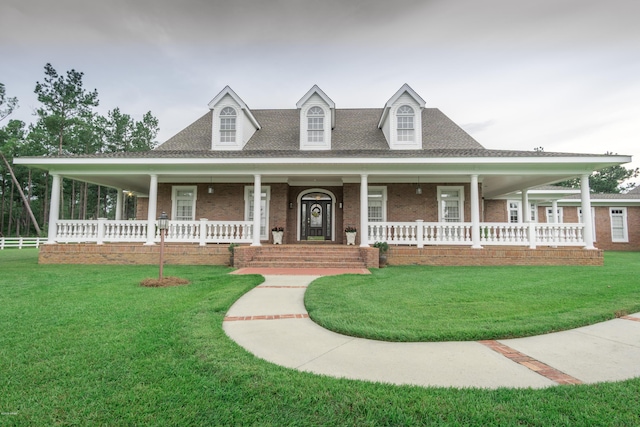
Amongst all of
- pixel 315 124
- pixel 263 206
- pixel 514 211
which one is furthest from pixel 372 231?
pixel 514 211

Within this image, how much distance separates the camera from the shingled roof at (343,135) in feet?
43.7

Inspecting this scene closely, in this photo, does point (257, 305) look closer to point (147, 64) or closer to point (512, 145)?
point (147, 64)

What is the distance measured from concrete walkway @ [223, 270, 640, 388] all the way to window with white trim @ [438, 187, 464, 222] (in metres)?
9.16

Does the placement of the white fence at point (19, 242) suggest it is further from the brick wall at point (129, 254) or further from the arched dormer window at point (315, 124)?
the arched dormer window at point (315, 124)

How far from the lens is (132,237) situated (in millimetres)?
11109

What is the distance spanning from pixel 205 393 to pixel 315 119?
1221 centimetres

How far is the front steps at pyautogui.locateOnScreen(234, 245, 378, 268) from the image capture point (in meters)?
9.42

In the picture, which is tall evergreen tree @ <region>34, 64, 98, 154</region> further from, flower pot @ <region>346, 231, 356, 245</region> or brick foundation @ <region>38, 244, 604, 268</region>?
flower pot @ <region>346, 231, 356, 245</region>

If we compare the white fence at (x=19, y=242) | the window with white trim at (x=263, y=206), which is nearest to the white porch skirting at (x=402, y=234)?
the window with white trim at (x=263, y=206)

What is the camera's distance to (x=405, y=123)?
42.0 ft

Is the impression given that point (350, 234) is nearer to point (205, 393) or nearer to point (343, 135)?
point (343, 135)

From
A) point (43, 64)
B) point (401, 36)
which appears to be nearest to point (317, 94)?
point (401, 36)

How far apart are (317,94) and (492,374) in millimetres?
12376

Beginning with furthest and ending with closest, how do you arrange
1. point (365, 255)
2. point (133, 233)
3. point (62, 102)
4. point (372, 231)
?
point (62, 102)
point (133, 233)
point (372, 231)
point (365, 255)
